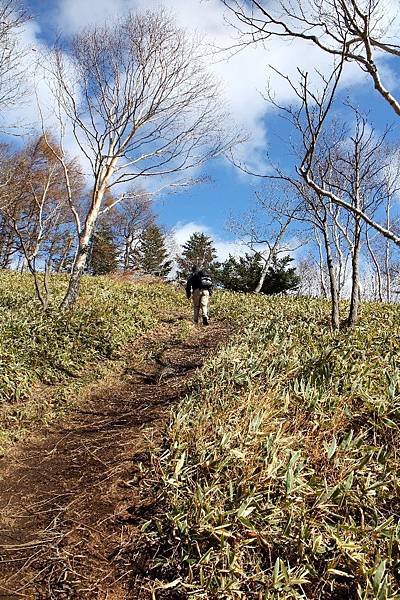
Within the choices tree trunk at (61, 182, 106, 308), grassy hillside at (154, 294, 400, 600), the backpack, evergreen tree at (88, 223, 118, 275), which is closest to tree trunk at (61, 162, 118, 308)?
tree trunk at (61, 182, 106, 308)

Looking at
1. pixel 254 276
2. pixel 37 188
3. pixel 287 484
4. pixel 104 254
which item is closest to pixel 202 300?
pixel 287 484

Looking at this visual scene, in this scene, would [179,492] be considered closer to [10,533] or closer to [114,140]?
[10,533]

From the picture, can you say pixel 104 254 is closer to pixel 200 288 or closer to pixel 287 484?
pixel 200 288

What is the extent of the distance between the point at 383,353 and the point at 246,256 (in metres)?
23.1

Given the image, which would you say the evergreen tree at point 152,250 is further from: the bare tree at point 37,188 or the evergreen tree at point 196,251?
the bare tree at point 37,188

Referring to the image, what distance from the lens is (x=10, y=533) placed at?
3258 millimetres

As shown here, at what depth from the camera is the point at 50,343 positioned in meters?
7.57

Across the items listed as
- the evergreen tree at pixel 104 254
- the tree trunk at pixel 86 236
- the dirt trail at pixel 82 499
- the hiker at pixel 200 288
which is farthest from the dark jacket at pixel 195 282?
the evergreen tree at pixel 104 254

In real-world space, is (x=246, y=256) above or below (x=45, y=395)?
above

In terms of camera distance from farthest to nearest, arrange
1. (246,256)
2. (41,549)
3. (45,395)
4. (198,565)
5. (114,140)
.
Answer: (246,256) < (114,140) < (45,395) < (41,549) < (198,565)

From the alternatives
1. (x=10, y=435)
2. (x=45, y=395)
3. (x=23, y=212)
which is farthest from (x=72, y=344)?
(x=23, y=212)

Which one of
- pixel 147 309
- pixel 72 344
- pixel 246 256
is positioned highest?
pixel 246 256

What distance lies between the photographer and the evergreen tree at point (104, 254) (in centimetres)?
3569

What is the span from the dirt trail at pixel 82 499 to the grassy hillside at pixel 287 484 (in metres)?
0.37
